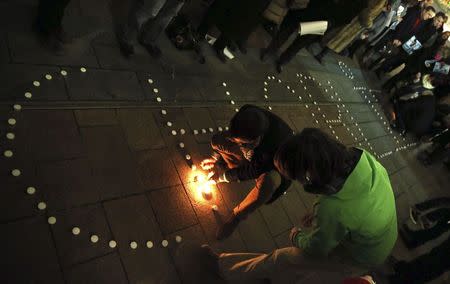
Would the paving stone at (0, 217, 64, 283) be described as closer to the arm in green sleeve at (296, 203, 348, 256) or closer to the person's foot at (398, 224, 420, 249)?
the arm in green sleeve at (296, 203, 348, 256)

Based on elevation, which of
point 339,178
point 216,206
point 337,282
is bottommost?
point 216,206

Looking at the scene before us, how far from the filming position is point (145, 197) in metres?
3.53

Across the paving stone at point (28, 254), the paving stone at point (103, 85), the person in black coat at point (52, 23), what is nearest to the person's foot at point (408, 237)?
the paving stone at point (103, 85)

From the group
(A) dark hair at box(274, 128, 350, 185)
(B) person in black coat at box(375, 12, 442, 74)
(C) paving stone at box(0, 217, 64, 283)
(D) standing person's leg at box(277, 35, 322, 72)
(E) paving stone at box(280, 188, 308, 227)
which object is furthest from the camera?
(B) person in black coat at box(375, 12, 442, 74)

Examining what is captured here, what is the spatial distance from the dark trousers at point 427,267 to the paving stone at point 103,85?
392cm

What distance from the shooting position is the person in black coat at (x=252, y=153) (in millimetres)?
3017

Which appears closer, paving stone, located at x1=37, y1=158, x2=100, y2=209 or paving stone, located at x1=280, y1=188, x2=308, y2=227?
paving stone, located at x1=37, y1=158, x2=100, y2=209

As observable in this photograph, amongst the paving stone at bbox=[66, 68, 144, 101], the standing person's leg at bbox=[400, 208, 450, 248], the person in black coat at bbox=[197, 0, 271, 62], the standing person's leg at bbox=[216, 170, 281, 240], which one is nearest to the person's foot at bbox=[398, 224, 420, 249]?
the standing person's leg at bbox=[400, 208, 450, 248]

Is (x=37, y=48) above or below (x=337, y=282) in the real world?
below

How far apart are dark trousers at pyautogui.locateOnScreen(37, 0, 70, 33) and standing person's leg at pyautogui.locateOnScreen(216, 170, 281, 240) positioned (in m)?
2.68

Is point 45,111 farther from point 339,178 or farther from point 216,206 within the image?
point 339,178

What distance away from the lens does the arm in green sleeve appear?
2432 millimetres

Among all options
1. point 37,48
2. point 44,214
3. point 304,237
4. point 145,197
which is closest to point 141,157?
point 145,197

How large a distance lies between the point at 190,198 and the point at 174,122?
1033 millimetres
